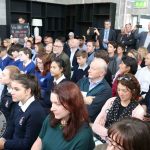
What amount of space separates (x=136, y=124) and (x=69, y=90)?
557 mm

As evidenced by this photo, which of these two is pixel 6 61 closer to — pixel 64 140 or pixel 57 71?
pixel 57 71

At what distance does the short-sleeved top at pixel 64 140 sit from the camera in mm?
1513

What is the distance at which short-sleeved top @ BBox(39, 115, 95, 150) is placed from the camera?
1.51 meters

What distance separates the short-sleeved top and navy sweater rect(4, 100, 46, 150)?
0.33 meters

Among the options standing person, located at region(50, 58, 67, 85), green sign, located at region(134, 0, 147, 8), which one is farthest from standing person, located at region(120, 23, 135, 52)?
standing person, located at region(50, 58, 67, 85)

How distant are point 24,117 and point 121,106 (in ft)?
2.66

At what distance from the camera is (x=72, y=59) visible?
541 centimetres

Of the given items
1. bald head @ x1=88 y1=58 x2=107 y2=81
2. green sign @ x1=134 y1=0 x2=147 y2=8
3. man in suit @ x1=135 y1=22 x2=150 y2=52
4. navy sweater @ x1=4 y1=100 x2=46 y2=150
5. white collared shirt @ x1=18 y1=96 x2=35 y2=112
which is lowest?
navy sweater @ x1=4 y1=100 x2=46 y2=150

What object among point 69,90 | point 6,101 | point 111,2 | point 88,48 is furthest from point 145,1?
point 69,90

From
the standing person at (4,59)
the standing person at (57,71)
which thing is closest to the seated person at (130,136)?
the standing person at (57,71)

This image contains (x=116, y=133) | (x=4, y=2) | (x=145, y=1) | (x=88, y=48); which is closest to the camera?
(x=116, y=133)

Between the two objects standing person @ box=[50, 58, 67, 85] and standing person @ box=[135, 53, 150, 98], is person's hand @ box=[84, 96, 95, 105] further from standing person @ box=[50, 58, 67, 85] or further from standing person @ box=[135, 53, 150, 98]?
standing person @ box=[135, 53, 150, 98]

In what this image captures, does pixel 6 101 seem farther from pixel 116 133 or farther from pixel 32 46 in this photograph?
pixel 32 46

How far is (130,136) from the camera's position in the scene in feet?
3.35
